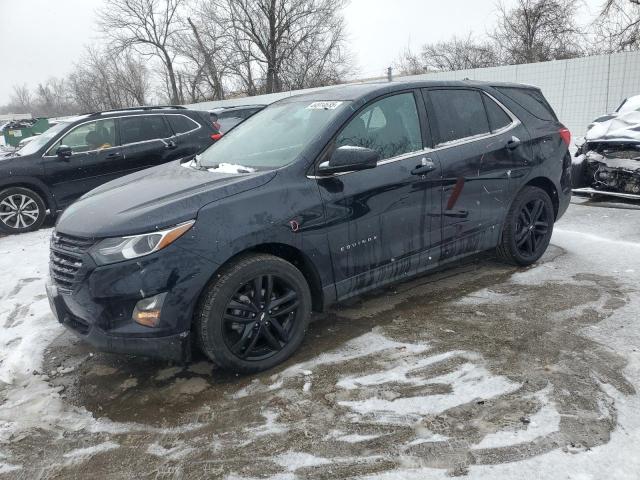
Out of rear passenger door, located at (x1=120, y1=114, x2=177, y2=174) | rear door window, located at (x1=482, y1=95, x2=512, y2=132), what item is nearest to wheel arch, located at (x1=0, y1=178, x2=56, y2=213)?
rear passenger door, located at (x1=120, y1=114, x2=177, y2=174)

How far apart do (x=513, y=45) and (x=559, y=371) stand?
96.9ft

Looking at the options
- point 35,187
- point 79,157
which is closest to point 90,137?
point 79,157

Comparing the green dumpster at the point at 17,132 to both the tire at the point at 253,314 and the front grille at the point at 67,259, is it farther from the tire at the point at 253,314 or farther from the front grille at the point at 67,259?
the tire at the point at 253,314

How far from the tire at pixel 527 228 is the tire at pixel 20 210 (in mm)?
6605

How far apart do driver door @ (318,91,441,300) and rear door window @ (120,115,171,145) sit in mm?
5675

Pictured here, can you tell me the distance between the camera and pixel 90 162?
7859 millimetres

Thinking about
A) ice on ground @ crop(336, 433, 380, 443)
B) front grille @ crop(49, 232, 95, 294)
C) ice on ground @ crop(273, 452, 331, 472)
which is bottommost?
ice on ground @ crop(273, 452, 331, 472)

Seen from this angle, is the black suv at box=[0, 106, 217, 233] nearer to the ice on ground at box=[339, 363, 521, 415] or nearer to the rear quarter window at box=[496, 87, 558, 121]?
the rear quarter window at box=[496, 87, 558, 121]

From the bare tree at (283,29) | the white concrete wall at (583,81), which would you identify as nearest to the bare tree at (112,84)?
the bare tree at (283,29)

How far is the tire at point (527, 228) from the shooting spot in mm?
4598

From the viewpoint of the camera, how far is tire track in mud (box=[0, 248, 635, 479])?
7.91 ft

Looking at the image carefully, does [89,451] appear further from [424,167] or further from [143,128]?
[143,128]

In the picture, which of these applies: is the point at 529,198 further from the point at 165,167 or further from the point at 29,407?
the point at 29,407

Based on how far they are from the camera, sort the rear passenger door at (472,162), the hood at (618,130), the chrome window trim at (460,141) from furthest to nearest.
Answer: the hood at (618,130), the rear passenger door at (472,162), the chrome window trim at (460,141)
